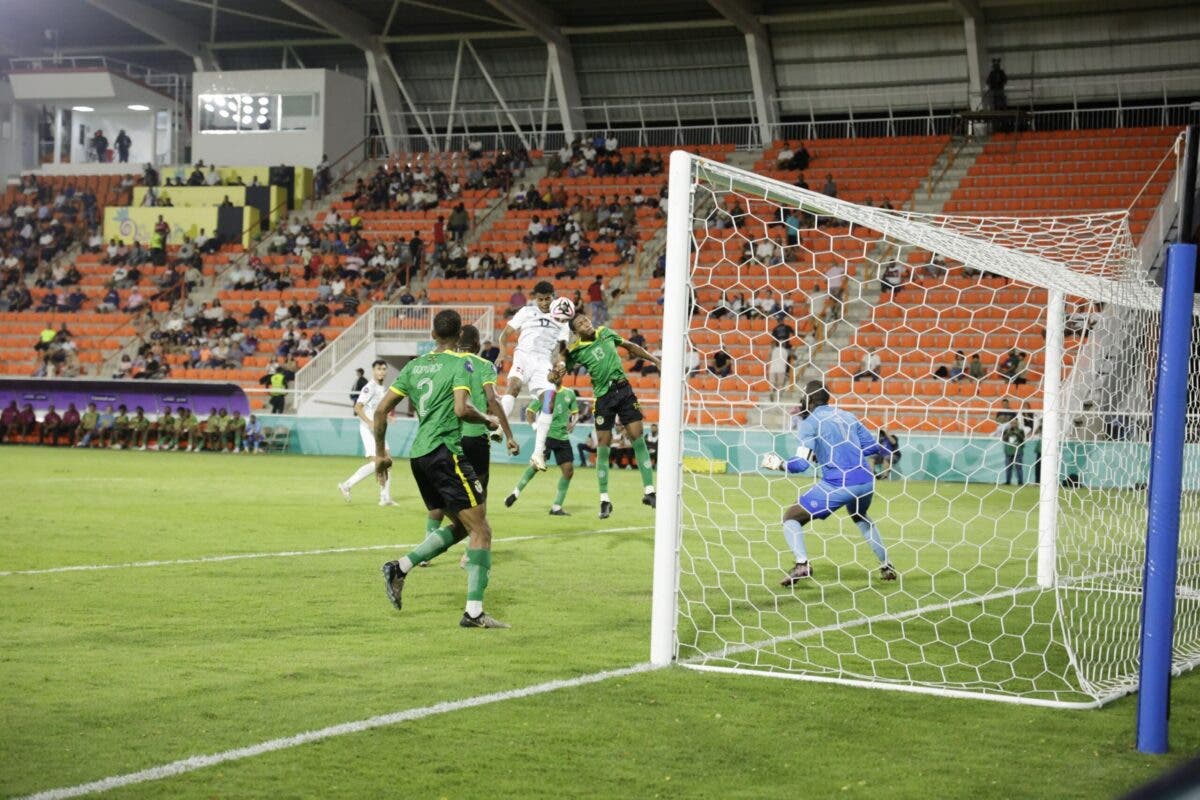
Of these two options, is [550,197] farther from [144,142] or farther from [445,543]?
[445,543]

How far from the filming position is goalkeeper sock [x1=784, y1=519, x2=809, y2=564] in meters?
10.7

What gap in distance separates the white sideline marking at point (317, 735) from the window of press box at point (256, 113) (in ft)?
129

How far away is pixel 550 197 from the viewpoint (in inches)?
1567

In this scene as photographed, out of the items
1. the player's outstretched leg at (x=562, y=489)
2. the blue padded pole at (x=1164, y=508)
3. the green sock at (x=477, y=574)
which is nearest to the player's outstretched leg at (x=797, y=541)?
the green sock at (x=477, y=574)

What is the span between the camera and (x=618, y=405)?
1492 cm

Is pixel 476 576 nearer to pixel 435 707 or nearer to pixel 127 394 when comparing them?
pixel 435 707

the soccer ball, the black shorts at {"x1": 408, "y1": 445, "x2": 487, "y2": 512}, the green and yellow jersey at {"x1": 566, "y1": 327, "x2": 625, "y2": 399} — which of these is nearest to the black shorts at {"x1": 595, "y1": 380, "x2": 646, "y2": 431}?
the green and yellow jersey at {"x1": 566, "y1": 327, "x2": 625, "y2": 399}

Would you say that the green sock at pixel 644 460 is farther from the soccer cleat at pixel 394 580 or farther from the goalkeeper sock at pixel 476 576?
the goalkeeper sock at pixel 476 576

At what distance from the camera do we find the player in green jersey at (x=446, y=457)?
8.55 metres

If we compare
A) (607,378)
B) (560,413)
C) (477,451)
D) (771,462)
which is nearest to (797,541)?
(771,462)

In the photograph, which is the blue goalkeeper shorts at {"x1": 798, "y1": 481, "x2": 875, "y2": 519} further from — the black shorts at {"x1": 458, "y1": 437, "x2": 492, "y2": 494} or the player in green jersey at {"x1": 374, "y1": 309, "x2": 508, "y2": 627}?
the player in green jersey at {"x1": 374, "y1": 309, "x2": 508, "y2": 627}

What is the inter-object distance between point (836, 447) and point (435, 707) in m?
5.07

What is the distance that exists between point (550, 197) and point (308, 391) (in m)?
10.5

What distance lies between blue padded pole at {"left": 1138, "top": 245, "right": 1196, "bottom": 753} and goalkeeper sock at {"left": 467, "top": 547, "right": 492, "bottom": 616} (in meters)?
3.89
